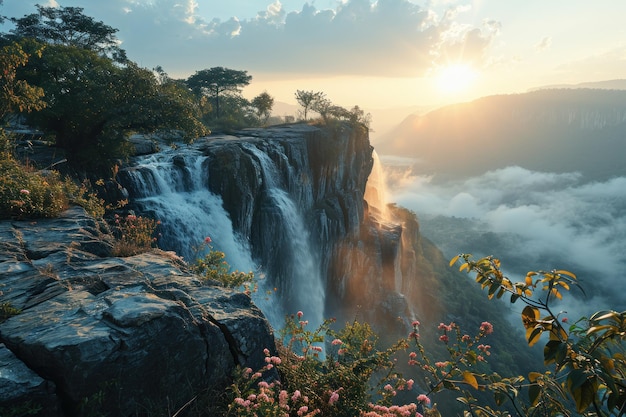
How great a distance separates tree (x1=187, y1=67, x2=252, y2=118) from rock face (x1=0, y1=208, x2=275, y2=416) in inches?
1868

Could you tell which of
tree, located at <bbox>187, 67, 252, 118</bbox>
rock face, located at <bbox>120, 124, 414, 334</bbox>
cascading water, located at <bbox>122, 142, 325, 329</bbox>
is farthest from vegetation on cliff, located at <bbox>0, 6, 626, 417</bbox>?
tree, located at <bbox>187, 67, 252, 118</bbox>

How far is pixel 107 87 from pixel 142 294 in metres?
13.2

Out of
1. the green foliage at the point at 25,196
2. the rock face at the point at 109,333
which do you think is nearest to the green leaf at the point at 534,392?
the rock face at the point at 109,333

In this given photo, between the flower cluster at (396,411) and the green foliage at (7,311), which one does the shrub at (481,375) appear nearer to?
the flower cluster at (396,411)

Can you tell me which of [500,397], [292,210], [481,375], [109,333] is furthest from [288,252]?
[500,397]

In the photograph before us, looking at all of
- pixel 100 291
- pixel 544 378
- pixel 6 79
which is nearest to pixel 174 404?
pixel 100 291

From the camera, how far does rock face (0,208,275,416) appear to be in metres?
3.57

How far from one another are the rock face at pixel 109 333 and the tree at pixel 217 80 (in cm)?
4744

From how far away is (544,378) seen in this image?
2.86 m

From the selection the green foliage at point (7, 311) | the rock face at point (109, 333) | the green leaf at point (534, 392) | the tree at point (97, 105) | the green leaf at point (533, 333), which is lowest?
the rock face at point (109, 333)

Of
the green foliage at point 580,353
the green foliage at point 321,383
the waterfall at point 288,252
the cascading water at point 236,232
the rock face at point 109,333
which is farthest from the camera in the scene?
the waterfall at point 288,252

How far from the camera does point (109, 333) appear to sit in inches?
155

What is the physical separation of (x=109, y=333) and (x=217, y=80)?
170 feet

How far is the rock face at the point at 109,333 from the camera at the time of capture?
11.7 ft
